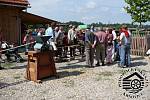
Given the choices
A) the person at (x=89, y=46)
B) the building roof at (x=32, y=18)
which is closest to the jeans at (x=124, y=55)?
the person at (x=89, y=46)

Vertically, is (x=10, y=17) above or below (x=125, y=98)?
above

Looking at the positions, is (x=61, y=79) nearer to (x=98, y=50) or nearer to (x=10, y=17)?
(x=98, y=50)

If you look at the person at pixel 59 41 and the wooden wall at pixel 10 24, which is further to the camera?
the wooden wall at pixel 10 24

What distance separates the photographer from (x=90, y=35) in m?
14.9

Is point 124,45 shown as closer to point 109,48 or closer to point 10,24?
point 109,48

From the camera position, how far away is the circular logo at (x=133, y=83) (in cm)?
980

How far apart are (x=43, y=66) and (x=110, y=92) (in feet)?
10.0

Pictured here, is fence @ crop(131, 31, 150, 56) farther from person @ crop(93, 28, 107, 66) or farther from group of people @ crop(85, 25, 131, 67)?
person @ crop(93, 28, 107, 66)

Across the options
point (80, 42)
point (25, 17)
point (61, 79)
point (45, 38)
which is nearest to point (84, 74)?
point (61, 79)

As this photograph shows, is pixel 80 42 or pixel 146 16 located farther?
pixel 146 16

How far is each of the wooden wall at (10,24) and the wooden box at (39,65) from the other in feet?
33.2

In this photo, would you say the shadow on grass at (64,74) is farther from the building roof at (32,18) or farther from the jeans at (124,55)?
the building roof at (32,18)

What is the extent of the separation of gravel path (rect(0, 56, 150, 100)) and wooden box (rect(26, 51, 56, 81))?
22 cm

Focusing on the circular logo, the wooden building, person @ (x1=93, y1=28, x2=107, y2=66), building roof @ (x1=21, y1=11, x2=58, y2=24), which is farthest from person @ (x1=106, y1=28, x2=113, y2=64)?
building roof @ (x1=21, y1=11, x2=58, y2=24)
